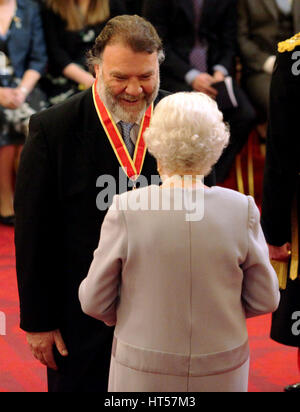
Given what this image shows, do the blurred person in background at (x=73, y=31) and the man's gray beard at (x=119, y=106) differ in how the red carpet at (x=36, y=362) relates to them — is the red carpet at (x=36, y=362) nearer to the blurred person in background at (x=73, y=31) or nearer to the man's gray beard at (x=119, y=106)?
the man's gray beard at (x=119, y=106)

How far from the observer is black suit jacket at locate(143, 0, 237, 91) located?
221 inches

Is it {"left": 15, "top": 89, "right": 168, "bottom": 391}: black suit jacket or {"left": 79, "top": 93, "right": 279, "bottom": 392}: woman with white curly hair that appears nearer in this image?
{"left": 79, "top": 93, "right": 279, "bottom": 392}: woman with white curly hair

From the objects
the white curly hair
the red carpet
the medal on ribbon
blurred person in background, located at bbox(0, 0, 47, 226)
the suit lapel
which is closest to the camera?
the white curly hair

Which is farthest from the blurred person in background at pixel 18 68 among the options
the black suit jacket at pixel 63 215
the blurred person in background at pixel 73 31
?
the black suit jacket at pixel 63 215

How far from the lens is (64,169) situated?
248 cm

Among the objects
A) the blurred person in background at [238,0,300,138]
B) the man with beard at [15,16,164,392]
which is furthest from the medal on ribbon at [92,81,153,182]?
the blurred person in background at [238,0,300,138]

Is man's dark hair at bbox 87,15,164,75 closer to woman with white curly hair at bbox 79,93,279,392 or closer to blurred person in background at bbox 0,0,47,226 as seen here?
woman with white curly hair at bbox 79,93,279,392

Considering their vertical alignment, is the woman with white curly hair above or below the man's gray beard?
below

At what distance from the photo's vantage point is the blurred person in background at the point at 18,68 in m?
5.56

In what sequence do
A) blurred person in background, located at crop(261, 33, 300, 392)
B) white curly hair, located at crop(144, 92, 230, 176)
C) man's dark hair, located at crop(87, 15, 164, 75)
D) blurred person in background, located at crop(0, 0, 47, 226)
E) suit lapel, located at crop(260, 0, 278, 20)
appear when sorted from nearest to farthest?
white curly hair, located at crop(144, 92, 230, 176), man's dark hair, located at crop(87, 15, 164, 75), blurred person in background, located at crop(261, 33, 300, 392), blurred person in background, located at crop(0, 0, 47, 226), suit lapel, located at crop(260, 0, 278, 20)

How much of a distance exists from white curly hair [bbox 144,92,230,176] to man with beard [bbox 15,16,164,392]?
0.42m

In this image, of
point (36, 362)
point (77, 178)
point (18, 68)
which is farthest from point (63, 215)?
point (18, 68)

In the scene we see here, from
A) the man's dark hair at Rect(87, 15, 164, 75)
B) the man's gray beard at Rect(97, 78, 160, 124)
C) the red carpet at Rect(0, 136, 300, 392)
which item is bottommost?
the red carpet at Rect(0, 136, 300, 392)
